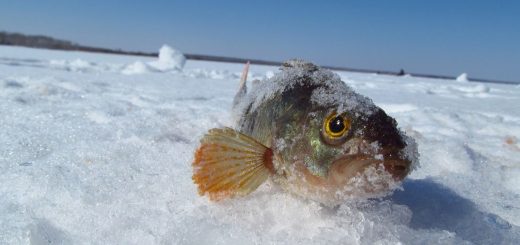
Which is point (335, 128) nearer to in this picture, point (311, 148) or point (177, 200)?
point (311, 148)

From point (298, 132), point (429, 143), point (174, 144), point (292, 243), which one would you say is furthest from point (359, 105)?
point (429, 143)

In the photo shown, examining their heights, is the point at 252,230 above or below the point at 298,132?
below

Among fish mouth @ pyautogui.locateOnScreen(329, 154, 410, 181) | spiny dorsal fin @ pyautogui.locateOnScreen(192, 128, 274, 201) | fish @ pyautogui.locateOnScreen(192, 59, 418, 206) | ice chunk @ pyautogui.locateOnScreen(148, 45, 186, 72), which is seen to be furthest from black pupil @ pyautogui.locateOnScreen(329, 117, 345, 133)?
ice chunk @ pyautogui.locateOnScreen(148, 45, 186, 72)

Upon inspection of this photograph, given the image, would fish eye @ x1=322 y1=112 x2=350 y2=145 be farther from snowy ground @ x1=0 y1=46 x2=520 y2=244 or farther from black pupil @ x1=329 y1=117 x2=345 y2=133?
snowy ground @ x1=0 y1=46 x2=520 y2=244

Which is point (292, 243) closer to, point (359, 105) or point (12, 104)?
point (359, 105)

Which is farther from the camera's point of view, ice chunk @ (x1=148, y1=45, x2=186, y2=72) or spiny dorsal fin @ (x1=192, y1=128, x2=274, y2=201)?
ice chunk @ (x1=148, y1=45, x2=186, y2=72)

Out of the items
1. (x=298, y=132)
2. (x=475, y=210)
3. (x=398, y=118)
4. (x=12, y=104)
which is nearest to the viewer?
(x=298, y=132)

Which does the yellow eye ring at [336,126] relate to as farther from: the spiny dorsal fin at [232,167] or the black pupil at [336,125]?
the spiny dorsal fin at [232,167]

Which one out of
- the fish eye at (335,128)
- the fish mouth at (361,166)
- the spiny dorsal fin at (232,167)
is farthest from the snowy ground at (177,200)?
the fish eye at (335,128)
